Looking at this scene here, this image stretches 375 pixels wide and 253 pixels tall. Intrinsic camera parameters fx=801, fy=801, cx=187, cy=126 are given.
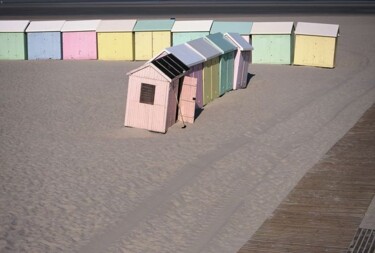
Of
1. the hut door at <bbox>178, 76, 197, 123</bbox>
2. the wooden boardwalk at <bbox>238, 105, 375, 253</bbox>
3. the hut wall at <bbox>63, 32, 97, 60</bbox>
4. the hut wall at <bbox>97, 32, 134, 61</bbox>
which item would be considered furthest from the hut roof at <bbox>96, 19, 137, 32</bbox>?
the wooden boardwalk at <bbox>238, 105, 375, 253</bbox>

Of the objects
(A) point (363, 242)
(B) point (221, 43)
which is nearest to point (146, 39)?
(B) point (221, 43)

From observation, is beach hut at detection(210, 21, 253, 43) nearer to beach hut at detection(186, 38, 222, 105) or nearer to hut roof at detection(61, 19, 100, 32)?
hut roof at detection(61, 19, 100, 32)

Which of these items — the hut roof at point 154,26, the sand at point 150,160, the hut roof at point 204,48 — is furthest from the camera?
the hut roof at point 154,26

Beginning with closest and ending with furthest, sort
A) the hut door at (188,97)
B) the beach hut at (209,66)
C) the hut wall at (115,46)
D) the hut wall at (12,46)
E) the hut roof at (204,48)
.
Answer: the hut door at (188,97) < the hut roof at (204,48) < the beach hut at (209,66) < the hut wall at (115,46) < the hut wall at (12,46)

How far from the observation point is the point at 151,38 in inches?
1506

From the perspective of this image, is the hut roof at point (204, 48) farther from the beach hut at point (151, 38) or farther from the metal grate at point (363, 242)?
the metal grate at point (363, 242)

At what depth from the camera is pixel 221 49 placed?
29.2 meters

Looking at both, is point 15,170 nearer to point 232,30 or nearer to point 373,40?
point 232,30

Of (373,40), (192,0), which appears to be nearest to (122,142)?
(373,40)

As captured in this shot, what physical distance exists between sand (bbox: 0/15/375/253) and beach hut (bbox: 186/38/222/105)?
1.95 ft

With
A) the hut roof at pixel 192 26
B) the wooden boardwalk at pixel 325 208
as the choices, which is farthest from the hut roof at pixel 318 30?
the wooden boardwalk at pixel 325 208

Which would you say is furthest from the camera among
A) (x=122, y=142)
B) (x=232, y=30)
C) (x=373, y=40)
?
(x=373, y=40)

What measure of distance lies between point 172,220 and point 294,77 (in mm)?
19386

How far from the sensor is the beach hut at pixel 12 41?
129 feet
